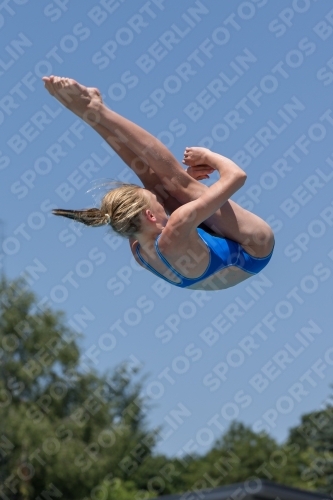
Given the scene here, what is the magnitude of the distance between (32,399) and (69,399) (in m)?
1.52

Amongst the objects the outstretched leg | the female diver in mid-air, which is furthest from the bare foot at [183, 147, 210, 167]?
the outstretched leg

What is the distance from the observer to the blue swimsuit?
→ 4809 mm

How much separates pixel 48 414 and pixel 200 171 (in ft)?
89.3

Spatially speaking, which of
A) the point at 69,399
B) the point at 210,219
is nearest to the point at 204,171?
the point at 210,219

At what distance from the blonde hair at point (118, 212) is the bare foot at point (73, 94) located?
1.65 feet

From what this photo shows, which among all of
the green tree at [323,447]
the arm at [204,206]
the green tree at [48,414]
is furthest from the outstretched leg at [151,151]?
the green tree at [48,414]

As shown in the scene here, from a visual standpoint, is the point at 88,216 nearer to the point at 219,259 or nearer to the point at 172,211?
the point at 172,211

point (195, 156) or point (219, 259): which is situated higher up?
point (195, 156)

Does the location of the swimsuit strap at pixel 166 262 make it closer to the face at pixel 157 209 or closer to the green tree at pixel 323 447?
the face at pixel 157 209

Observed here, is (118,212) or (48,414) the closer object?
(118,212)

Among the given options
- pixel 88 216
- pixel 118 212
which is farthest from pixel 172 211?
pixel 88 216

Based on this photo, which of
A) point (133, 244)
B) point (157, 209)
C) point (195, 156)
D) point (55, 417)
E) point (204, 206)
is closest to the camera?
point (204, 206)

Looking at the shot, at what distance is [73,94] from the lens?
14.9 feet

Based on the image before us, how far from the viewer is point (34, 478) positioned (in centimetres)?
3108
